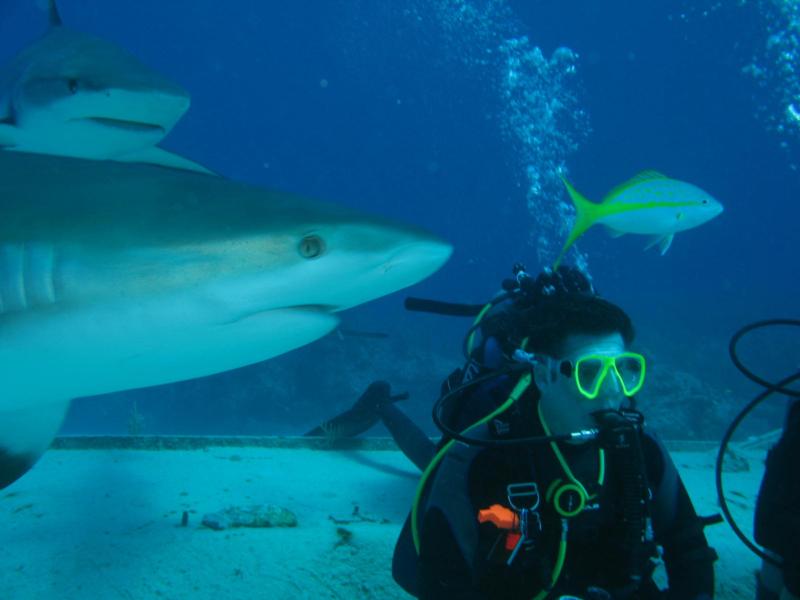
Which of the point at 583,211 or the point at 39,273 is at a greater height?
the point at 583,211

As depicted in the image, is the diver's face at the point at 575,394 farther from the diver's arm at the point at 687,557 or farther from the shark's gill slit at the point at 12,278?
the shark's gill slit at the point at 12,278

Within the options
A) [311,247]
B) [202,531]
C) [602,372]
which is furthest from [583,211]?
[202,531]

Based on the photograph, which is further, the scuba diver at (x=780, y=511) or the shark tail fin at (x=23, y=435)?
the scuba diver at (x=780, y=511)

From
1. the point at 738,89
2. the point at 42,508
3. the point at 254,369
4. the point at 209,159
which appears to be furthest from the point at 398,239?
the point at 209,159

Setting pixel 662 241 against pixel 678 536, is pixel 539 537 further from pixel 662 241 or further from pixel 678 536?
pixel 662 241

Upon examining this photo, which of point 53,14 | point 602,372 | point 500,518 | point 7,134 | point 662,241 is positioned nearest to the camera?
point 500,518

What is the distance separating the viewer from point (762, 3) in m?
48.5

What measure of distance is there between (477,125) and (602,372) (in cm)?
8748

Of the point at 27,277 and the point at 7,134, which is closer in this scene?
the point at 27,277

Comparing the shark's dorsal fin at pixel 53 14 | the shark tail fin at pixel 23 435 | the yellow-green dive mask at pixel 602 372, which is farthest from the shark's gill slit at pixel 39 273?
the shark's dorsal fin at pixel 53 14

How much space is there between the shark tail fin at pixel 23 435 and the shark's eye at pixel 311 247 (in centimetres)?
140

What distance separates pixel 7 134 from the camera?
10.8 feet

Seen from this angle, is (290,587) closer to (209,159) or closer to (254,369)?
(254,369)

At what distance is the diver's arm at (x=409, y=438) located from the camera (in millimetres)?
4988
